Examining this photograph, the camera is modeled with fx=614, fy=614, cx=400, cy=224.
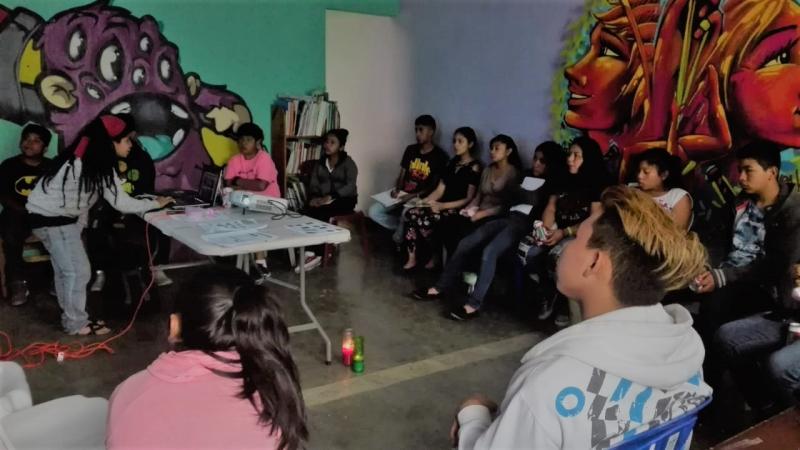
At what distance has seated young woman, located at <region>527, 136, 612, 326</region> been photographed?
402 centimetres

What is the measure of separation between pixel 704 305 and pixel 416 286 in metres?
2.17

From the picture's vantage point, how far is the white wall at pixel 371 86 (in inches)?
237

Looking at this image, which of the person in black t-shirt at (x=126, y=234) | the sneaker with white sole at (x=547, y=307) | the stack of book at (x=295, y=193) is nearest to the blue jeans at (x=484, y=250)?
the sneaker with white sole at (x=547, y=307)

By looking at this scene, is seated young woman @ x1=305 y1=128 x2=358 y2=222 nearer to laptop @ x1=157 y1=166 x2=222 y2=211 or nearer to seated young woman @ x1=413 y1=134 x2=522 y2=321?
seated young woman @ x1=413 y1=134 x2=522 y2=321

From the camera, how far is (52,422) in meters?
1.66

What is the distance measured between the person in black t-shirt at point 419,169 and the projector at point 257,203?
1730 millimetres

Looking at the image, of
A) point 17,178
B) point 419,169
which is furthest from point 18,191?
point 419,169

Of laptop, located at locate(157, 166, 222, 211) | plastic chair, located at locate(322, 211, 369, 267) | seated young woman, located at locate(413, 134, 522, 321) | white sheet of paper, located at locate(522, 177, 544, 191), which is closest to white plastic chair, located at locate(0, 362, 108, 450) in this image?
laptop, located at locate(157, 166, 222, 211)

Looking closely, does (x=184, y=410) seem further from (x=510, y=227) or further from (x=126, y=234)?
(x=126, y=234)

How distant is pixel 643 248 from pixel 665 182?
2686mm

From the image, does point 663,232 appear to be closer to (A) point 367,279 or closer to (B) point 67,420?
(B) point 67,420

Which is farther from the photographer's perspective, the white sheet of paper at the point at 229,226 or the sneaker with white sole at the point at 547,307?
the sneaker with white sole at the point at 547,307

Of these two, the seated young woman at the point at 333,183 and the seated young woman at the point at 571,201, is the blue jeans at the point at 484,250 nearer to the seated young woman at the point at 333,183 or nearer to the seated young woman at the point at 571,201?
the seated young woman at the point at 571,201

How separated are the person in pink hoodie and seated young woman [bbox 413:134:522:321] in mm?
2929
